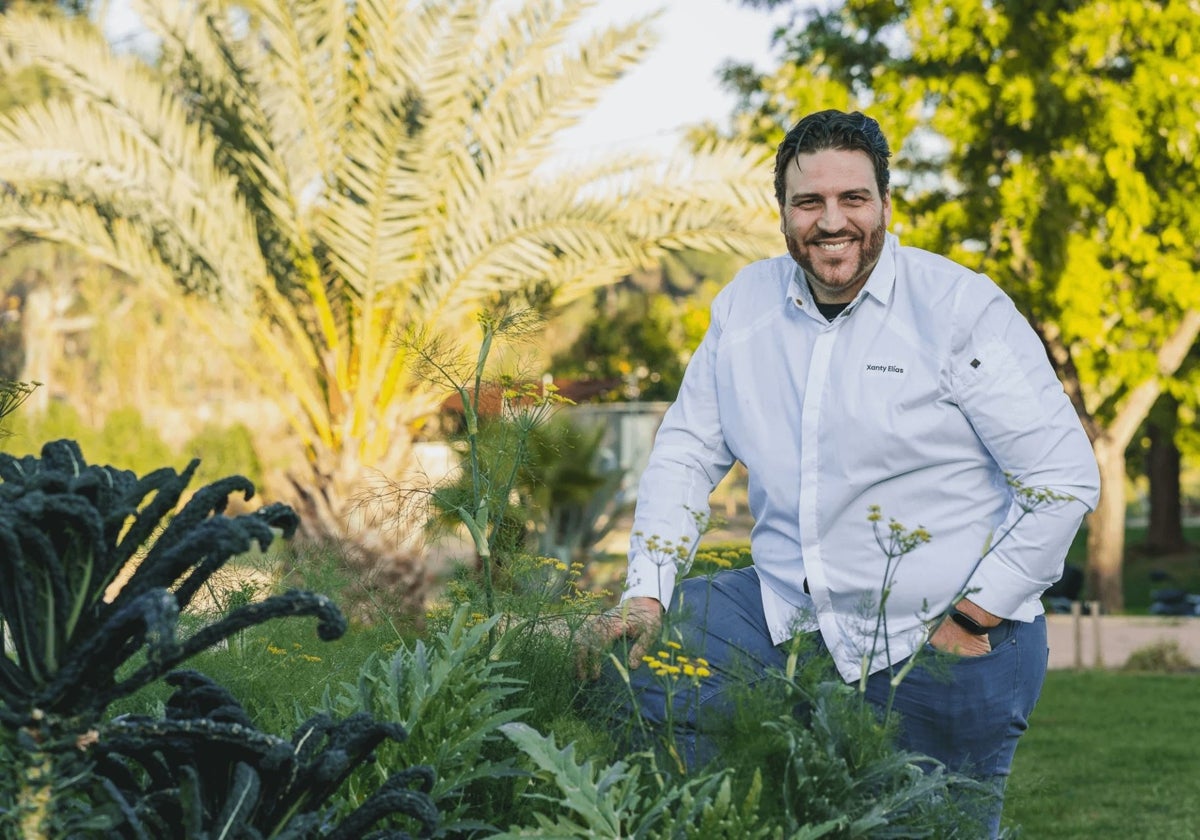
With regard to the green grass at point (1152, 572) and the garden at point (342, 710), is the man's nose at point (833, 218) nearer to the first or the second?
the garden at point (342, 710)

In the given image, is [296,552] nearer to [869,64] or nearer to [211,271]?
[211,271]

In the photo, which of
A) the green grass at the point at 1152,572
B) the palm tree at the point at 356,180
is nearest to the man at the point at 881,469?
the palm tree at the point at 356,180

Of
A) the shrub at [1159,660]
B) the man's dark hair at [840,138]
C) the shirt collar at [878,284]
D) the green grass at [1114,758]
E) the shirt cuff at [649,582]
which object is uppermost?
the man's dark hair at [840,138]

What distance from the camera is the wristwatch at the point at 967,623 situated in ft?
8.27

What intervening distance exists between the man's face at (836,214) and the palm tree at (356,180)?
7509 millimetres

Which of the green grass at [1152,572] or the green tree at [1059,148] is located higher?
the green tree at [1059,148]

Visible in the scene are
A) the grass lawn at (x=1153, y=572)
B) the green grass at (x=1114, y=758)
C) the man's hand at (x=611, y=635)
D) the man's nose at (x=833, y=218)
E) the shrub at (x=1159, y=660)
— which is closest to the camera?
the man's hand at (x=611, y=635)

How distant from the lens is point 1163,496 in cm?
2694

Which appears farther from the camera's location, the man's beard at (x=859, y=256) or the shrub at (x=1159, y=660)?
the shrub at (x=1159, y=660)

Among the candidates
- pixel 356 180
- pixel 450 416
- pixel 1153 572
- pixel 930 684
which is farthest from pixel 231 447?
pixel 930 684

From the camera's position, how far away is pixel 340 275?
10.9 meters

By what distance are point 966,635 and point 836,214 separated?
2.72 ft

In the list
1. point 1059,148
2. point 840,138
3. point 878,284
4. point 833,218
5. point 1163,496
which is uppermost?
point 1059,148

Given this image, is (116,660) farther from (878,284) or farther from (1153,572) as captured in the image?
(1153,572)
